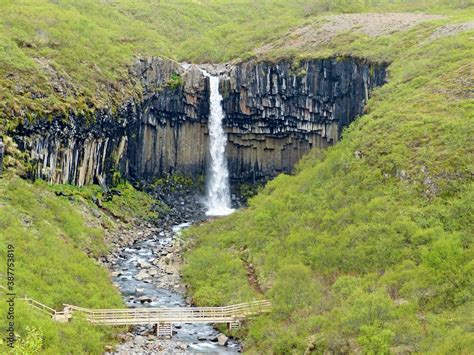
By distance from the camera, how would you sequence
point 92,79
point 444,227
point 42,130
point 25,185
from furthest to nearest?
point 92,79 < point 42,130 < point 25,185 < point 444,227

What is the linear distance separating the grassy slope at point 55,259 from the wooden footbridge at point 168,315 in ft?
2.96

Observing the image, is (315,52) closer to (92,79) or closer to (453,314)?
(92,79)

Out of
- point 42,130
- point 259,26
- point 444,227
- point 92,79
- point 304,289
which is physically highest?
point 259,26

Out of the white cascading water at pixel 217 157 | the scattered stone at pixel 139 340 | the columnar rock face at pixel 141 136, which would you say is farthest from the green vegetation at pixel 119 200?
the scattered stone at pixel 139 340

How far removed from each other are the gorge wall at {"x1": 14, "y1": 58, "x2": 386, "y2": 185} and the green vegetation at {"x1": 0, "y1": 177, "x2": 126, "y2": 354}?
9529 millimetres

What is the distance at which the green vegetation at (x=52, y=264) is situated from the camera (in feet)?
109

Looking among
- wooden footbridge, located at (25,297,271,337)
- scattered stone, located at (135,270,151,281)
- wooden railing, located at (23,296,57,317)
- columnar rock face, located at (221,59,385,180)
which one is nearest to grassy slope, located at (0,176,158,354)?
wooden railing, located at (23,296,57,317)

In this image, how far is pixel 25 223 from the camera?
45.3 metres

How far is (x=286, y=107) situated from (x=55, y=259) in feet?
120

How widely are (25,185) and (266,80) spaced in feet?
102

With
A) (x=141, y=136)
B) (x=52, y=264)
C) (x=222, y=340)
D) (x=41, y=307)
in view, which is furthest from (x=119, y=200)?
(x=222, y=340)

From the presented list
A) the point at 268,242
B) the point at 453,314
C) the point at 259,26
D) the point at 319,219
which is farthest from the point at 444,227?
the point at 259,26

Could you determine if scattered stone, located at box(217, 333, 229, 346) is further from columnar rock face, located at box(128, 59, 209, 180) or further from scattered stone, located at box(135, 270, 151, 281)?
columnar rock face, located at box(128, 59, 209, 180)

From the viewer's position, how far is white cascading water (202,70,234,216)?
76062 mm
